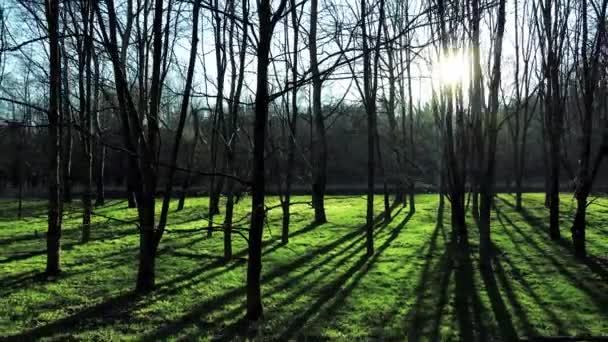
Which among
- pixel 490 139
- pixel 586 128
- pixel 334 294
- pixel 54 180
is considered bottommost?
pixel 334 294

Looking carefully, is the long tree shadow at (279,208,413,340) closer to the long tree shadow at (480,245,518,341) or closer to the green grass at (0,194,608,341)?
the green grass at (0,194,608,341)

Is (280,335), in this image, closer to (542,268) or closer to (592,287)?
(592,287)

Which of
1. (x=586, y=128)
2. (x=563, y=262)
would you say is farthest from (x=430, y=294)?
(x=586, y=128)

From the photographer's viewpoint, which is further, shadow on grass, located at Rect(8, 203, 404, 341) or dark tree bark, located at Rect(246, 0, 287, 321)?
shadow on grass, located at Rect(8, 203, 404, 341)

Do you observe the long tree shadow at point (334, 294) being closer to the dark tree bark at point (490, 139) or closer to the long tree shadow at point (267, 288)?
the long tree shadow at point (267, 288)

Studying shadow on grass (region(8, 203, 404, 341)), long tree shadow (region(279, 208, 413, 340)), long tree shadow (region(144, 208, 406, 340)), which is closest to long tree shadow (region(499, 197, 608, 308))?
long tree shadow (region(279, 208, 413, 340))

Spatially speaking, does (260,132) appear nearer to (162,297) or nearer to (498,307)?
(162,297)

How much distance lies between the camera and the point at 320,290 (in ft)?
24.1

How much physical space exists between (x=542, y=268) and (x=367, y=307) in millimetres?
3920

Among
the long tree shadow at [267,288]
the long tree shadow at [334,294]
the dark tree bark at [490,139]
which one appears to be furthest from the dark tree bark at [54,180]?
the dark tree bark at [490,139]

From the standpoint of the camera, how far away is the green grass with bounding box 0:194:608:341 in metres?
5.53

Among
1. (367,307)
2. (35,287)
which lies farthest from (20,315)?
(367,307)

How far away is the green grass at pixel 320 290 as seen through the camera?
218 inches

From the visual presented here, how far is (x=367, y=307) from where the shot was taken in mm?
6426
